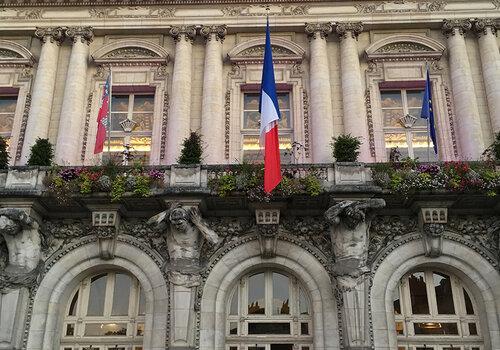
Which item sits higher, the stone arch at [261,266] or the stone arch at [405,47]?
the stone arch at [405,47]

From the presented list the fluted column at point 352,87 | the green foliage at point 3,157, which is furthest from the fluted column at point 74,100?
the fluted column at point 352,87

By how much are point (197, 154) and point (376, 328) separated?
714cm

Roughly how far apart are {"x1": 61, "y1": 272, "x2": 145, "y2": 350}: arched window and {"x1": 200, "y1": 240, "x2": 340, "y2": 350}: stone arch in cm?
221

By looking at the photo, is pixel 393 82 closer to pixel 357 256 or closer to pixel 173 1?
pixel 357 256

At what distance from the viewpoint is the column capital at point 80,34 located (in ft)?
67.3

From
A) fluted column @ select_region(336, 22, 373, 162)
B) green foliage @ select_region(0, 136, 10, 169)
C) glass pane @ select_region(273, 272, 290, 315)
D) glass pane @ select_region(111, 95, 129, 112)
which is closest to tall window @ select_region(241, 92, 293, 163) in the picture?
fluted column @ select_region(336, 22, 373, 162)

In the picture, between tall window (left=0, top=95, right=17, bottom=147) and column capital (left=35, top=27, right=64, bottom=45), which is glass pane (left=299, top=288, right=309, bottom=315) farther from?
column capital (left=35, top=27, right=64, bottom=45)

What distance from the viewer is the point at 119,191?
51.4 ft

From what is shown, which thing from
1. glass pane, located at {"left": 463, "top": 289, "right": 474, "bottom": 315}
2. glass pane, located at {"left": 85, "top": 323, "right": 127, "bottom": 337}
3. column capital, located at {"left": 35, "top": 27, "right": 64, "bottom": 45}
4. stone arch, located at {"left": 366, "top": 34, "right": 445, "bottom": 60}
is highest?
column capital, located at {"left": 35, "top": 27, "right": 64, "bottom": 45}

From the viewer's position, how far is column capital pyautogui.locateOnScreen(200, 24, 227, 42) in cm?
2042

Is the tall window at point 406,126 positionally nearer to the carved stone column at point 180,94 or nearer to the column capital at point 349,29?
the column capital at point 349,29

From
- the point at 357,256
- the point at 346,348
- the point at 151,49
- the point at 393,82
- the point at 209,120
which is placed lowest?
the point at 346,348

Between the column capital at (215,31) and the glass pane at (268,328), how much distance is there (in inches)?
413

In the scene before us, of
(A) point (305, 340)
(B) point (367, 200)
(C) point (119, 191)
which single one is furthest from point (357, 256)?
(C) point (119, 191)
